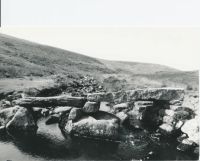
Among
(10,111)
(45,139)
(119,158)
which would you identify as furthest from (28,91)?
(119,158)

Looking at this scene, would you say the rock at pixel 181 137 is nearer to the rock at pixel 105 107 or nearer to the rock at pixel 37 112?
the rock at pixel 105 107

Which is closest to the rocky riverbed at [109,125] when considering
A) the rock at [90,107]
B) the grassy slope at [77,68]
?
the rock at [90,107]

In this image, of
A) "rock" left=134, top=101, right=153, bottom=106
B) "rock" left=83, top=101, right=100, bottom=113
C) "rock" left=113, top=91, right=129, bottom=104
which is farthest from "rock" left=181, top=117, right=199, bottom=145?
"rock" left=83, top=101, right=100, bottom=113

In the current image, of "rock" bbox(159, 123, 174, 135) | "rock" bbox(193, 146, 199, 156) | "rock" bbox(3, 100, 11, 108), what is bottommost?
"rock" bbox(193, 146, 199, 156)

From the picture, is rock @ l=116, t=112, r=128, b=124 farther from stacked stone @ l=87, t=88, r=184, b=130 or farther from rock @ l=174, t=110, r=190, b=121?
rock @ l=174, t=110, r=190, b=121

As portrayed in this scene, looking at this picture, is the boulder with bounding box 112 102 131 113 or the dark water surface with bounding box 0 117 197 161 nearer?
the dark water surface with bounding box 0 117 197 161

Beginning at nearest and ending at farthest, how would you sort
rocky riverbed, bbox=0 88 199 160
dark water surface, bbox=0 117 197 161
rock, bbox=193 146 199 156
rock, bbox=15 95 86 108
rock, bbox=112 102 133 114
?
dark water surface, bbox=0 117 197 161 < rock, bbox=193 146 199 156 < rocky riverbed, bbox=0 88 199 160 < rock, bbox=15 95 86 108 < rock, bbox=112 102 133 114

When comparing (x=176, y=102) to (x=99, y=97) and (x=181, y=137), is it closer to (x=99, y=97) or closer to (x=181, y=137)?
(x=181, y=137)
